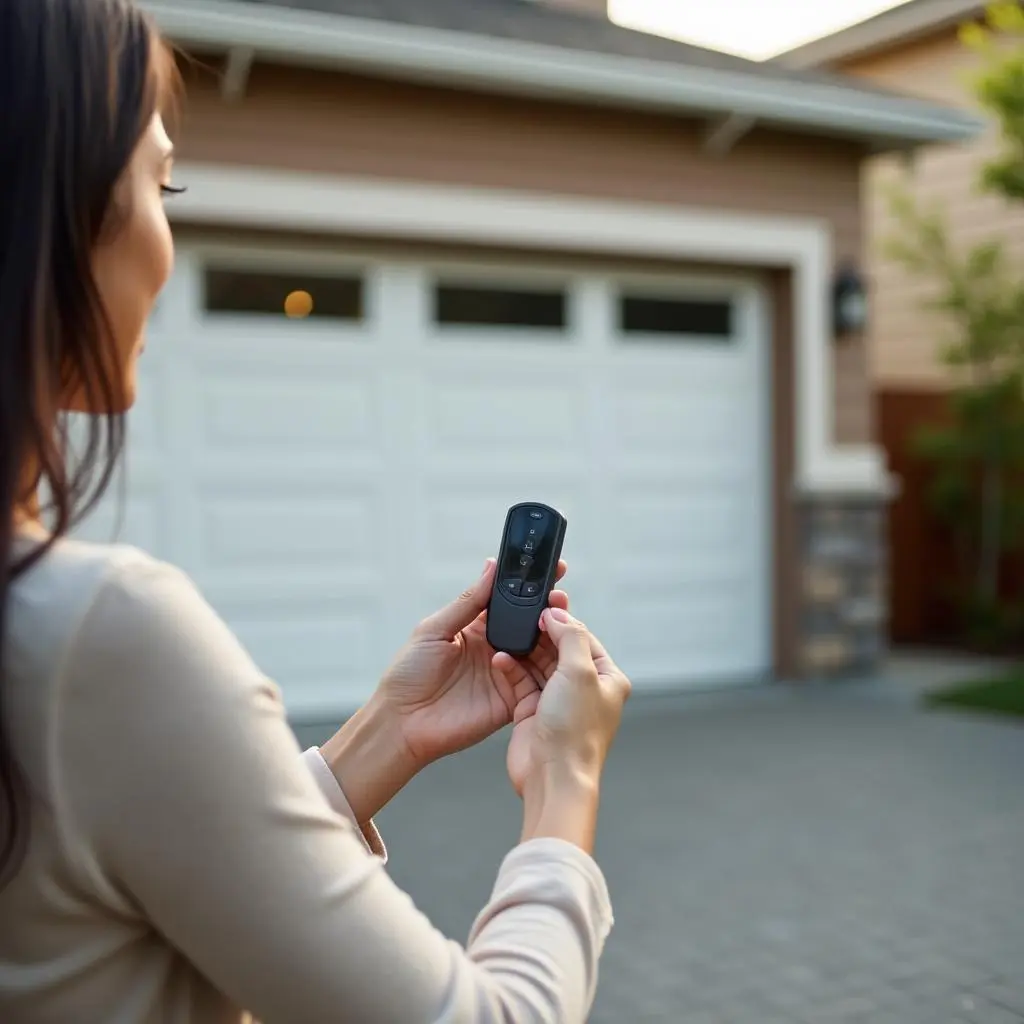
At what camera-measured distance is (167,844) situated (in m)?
0.81

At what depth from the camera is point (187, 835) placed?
81 cm

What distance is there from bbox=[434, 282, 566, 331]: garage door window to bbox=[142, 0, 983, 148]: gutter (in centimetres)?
105

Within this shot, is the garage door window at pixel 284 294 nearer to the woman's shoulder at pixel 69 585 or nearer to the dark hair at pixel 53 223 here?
the dark hair at pixel 53 223

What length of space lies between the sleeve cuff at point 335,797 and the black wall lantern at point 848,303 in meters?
6.77

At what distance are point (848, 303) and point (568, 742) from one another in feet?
22.9

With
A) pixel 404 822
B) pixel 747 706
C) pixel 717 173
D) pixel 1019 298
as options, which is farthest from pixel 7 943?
pixel 1019 298

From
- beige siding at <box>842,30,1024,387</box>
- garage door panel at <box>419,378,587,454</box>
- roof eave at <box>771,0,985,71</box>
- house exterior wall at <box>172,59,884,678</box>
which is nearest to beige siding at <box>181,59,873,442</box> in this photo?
house exterior wall at <box>172,59,884,678</box>

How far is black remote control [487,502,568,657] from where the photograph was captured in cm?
134

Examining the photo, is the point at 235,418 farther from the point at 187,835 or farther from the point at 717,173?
the point at 187,835

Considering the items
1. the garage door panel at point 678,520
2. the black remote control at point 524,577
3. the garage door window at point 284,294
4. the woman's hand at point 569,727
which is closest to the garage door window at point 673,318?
Answer: the garage door panel at point 678,520

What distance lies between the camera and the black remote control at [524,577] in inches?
52.6

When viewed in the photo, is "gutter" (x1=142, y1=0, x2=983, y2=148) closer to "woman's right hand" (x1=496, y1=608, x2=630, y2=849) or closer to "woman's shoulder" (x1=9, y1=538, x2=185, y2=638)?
"woman's right hand" (x1=496, y1=608, x2=630, y2=849)

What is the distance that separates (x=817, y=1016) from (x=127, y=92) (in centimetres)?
284

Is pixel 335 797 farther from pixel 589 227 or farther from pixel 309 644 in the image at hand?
pixel 589 227
